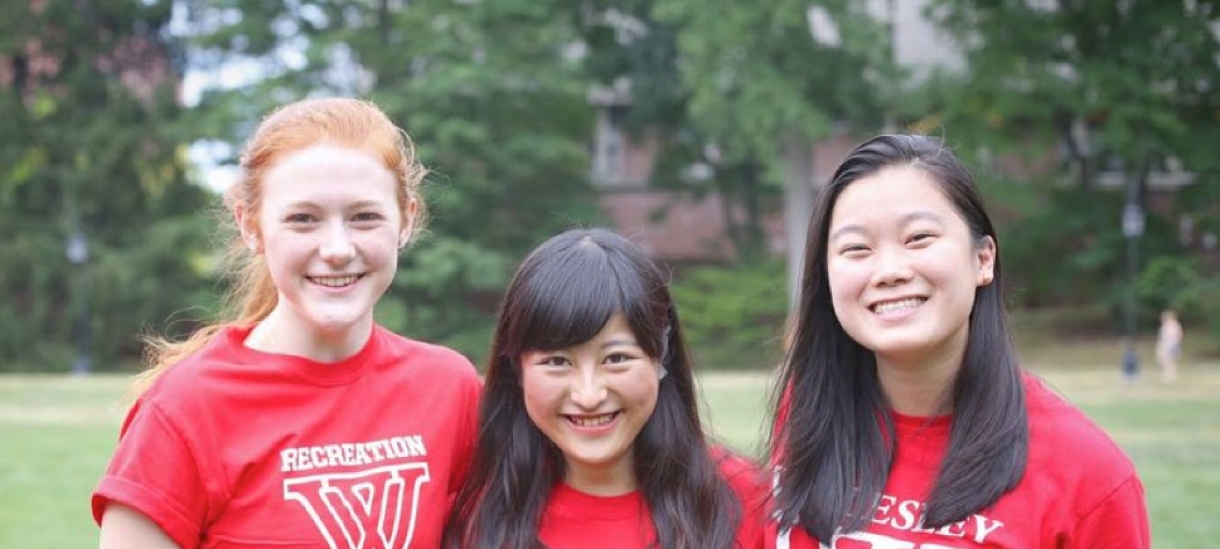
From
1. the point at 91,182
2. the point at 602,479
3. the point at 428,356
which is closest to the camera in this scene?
the point at 602,479

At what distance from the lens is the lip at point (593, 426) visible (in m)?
3.08

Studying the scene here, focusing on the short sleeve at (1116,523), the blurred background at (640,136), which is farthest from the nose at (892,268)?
the blurred background at (640,136)

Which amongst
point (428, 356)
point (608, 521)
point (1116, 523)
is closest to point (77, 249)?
point (428, 356)

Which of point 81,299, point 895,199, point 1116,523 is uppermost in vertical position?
point 895,199

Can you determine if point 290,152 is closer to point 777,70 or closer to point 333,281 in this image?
point 333,281

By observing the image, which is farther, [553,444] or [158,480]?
[553,444]

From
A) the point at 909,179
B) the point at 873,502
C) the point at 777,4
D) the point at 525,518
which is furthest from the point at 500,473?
the point at 777,4

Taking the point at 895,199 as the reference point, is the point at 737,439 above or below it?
below

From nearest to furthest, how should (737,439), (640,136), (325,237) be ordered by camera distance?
1. (325,237)
2. (737,439)
3. (640,136)

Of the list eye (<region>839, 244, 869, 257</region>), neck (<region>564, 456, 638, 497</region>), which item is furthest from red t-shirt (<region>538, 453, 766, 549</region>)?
eye (<region>839, 244, 869, 257</region>)

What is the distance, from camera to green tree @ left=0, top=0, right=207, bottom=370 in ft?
113

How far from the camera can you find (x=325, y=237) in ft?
9.72

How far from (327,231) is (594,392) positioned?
2.24 ft

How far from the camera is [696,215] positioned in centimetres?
3931
